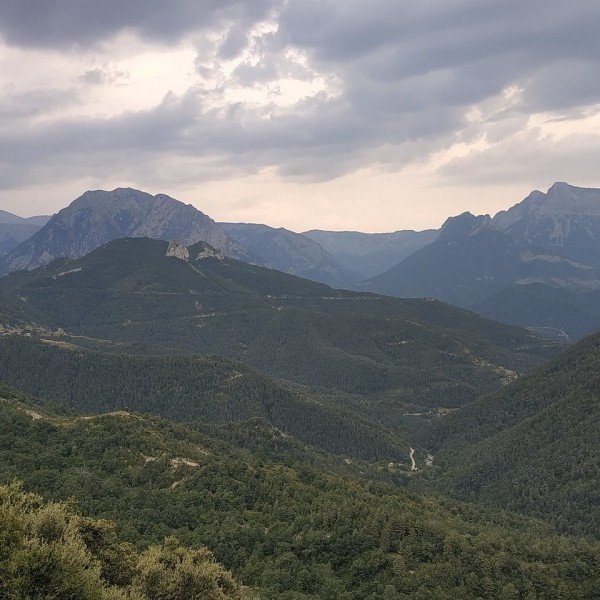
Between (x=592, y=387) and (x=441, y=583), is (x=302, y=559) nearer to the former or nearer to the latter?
(x=441, y=583)

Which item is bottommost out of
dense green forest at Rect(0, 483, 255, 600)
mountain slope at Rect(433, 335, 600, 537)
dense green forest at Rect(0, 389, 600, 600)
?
mountain slope at Rect(433, 335, 600, 537)

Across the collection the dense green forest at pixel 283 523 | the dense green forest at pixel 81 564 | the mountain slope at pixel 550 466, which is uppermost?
the dense green forest at pixel 81 564

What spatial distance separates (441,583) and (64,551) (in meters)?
51.4

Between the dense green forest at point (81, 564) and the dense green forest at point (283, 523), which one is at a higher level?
the dense green forest at point (81, 564)

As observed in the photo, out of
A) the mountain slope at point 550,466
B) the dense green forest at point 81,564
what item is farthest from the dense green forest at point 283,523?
the mountain slope at point 550,466

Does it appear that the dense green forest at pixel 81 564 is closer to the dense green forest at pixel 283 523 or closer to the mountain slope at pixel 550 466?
the dense green forest at pixel 283 523

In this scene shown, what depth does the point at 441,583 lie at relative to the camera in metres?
74.4

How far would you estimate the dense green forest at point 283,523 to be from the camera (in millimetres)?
75188

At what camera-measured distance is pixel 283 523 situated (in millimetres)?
86125

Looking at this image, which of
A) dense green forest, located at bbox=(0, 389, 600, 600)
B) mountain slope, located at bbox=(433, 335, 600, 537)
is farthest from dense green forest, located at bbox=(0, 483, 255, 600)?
mountain slope, located at bbox=(433, 335, 600, 537)

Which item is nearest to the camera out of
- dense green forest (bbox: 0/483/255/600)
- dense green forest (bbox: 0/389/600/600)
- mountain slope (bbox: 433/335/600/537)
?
dense green forest (bbox: 0/483/255/600)

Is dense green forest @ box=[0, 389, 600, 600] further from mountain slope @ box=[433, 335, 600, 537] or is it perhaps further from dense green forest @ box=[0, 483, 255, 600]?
mountain slope @ box=[433, 335, 600, 537]

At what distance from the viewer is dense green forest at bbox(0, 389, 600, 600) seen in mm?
75188

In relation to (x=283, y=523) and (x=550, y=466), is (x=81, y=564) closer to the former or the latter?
(x=283, y=523)
